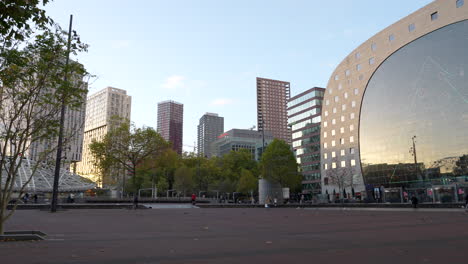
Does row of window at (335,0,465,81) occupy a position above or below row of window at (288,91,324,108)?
below

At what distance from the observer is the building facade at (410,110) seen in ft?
161

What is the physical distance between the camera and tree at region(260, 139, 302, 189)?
65.1 metres

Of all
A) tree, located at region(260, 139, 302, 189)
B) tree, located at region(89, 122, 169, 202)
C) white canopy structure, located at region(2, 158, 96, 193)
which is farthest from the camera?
tree, located at region(260, 139, 302, 189)

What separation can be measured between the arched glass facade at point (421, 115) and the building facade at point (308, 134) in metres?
38.9

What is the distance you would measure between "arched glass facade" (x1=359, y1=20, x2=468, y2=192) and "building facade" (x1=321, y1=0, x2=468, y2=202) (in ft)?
0.45

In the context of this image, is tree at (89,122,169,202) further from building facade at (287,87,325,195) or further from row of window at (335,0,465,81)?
building facade at (287,87,325,195)

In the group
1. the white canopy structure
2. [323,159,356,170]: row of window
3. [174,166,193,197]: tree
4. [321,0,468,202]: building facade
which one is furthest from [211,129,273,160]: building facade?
the white canopy structure

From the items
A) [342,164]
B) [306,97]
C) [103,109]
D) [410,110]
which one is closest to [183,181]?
[342,164]

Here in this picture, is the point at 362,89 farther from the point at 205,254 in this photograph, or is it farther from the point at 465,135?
the point at 205,254

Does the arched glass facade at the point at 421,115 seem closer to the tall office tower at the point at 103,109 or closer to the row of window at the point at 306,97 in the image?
the row of window at the point at 306,97

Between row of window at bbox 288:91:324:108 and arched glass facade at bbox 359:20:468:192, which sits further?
row of window at bbox 288:91:324:108

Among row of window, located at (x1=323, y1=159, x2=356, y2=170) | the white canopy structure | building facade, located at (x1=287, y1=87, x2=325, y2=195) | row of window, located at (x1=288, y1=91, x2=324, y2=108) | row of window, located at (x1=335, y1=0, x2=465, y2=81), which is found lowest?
the white canopy structure

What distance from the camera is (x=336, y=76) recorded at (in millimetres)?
81188

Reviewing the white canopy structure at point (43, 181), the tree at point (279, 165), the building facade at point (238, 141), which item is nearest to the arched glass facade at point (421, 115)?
the tree at point (279, 165)
